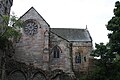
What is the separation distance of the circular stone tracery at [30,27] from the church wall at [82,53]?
26.6 feet

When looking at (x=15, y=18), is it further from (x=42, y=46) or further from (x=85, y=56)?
(x=85, y=56)

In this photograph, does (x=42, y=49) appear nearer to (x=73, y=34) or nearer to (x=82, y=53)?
(x=82, y=53)

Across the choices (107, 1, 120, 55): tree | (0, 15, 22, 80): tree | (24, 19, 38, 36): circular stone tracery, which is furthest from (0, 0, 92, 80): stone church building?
(107, 1, 120, 55): tree

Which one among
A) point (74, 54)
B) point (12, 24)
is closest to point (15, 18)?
point (12, 24)

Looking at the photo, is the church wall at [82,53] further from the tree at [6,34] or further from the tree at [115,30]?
the tree at [115,30]

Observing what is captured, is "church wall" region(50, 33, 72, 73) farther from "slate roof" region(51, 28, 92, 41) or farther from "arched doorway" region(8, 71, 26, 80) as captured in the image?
"arched doorway" region(8, 71, 26, 80)

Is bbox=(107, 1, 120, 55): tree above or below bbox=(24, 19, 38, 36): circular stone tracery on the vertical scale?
below

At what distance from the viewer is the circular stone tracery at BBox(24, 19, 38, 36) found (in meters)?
42.3

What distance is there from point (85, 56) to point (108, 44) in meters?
22.9

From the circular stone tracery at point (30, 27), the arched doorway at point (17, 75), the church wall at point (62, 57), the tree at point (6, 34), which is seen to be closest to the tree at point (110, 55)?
the tree at point (6, 34)

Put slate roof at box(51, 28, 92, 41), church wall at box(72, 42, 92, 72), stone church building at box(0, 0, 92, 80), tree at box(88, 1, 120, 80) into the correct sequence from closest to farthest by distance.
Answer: tree at box(88, 1, 120, 80)
stone church building at box(0, 0, 92, 80)
church wall at box(72, 42, 92, 72)
slate roof at box(51, 28, 92, 41)

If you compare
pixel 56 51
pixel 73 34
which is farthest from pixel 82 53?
pixel 56 51

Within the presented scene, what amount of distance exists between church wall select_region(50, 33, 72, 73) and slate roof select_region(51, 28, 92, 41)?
13.3ft

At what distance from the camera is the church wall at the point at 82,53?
44.8m
